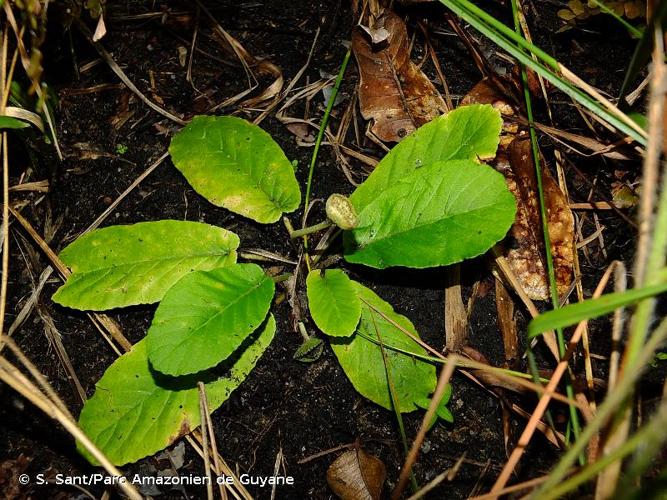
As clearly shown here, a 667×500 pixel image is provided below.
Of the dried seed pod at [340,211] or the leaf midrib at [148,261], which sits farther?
the leaf midrib at [148,261]

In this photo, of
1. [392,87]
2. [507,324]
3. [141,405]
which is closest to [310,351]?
[141,405]

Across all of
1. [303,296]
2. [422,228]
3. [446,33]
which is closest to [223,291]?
[303,296]

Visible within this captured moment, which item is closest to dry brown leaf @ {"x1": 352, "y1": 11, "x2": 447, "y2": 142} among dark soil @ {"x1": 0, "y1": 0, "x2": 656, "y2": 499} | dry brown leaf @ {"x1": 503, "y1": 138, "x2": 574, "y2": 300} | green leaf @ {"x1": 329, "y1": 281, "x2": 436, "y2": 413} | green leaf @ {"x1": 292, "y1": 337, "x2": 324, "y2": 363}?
dark soil @ {"x1": 0, "y1": 0, "x2": 656, "y2": 499}

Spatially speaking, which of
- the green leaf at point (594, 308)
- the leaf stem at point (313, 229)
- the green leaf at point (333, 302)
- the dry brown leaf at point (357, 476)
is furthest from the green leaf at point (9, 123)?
the green leaf at point (594, 308)

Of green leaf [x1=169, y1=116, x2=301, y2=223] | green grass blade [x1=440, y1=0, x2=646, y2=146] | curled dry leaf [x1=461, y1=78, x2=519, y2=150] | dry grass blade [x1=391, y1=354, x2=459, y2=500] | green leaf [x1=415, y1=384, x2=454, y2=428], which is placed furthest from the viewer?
curled dry leaf [x1=461, y1=78, x2=519, y2=150]

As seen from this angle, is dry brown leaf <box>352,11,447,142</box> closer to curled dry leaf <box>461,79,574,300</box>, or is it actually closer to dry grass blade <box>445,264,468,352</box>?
curled dry leaf <box>461,79,574,300</box>

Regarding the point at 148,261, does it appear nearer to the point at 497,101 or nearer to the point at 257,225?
the point at 257,225

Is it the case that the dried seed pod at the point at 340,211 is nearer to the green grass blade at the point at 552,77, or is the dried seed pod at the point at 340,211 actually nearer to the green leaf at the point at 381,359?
the green leaf at the point at 381,359
